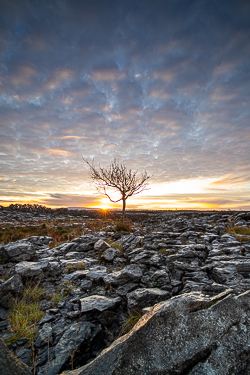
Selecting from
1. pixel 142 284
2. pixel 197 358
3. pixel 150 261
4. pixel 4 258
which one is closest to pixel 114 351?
pixel 197 358

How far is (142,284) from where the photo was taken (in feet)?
19.0

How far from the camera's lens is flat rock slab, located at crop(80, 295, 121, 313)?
4503mm

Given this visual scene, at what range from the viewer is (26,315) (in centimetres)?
475

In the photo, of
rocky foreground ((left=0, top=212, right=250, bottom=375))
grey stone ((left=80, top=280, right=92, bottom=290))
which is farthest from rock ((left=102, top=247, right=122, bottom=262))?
grey stone ((left=80, top=280, right=92, bottom=290))

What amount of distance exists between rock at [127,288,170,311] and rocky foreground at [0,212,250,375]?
23mm

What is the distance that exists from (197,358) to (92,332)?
2506 millimetres

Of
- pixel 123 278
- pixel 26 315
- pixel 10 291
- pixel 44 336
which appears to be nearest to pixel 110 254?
pixel 123 278

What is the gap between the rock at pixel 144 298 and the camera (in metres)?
4.55

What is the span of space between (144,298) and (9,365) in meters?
3.19

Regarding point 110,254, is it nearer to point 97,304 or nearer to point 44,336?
point 97,304

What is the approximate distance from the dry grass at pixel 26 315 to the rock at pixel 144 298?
93.8 inches

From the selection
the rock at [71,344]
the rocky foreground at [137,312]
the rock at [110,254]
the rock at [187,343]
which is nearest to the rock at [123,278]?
the rocky foreground at [137,312]

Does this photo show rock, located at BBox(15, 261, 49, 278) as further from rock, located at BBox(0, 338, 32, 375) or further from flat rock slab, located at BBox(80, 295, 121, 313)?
rock, located at BBox(0, 338, 32, 375)

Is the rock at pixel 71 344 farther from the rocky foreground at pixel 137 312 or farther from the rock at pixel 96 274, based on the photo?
the rock at pixel 96 274
